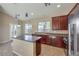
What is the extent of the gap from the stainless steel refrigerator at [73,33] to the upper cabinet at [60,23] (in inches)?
1.7

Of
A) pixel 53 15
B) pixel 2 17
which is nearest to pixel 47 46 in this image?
pixel 53 15

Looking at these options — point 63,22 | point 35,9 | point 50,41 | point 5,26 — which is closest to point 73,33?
point 63,22

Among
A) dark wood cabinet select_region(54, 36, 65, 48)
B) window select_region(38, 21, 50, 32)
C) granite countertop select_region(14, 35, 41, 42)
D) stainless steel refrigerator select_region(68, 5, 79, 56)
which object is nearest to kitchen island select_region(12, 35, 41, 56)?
granite countertop select_region(14, 35, 41, 42)

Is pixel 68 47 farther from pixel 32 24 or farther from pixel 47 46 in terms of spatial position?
pixel 32 24

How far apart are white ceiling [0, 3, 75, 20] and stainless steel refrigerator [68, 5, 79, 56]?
0.08m

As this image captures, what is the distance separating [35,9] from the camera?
113 centimetres

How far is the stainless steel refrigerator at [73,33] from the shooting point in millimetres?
1089

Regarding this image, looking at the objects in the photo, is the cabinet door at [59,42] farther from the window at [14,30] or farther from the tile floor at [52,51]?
the window at [14,30]

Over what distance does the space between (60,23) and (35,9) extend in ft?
1.07

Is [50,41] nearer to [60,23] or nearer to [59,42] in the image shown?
[59,42]

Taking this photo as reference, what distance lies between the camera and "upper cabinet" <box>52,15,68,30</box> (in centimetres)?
112

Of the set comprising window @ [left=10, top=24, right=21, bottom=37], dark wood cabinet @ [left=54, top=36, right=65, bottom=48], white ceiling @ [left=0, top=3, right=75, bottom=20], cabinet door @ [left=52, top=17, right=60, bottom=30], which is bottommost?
dark wood cabinet @ [left=54, top=36, right=65, bottom=48]

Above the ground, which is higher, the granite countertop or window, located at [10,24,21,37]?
window, located at [10,24,21,37]

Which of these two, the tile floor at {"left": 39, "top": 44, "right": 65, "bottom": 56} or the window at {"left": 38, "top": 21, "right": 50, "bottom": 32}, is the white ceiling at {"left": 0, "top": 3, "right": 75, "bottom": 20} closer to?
the window at {"left": 38, "top": 21, "right": 50, "bottom": 32}
